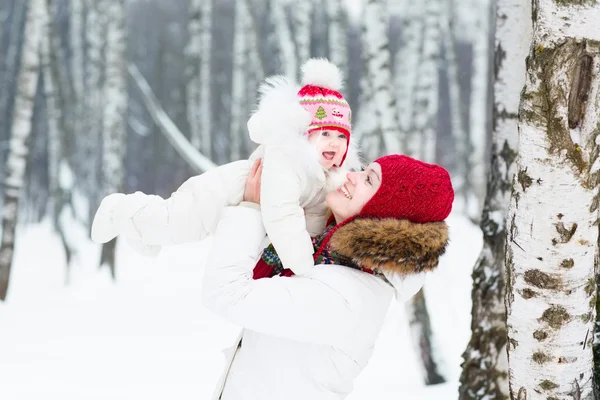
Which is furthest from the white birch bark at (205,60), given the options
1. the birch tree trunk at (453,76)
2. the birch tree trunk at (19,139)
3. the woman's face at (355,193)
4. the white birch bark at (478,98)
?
the woman's face at (355,193)

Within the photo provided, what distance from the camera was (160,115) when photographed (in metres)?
15.4

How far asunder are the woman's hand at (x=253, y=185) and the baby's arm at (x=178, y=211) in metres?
0.08

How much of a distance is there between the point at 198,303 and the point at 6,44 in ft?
32.6

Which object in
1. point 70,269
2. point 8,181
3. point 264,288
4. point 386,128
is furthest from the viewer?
point 70,269

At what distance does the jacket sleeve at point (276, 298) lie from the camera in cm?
147

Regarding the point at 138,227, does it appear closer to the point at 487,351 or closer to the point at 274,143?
the point at 274,143

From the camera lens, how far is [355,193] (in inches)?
64.8

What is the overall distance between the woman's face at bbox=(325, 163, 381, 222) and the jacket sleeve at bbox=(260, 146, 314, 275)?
12 centimetres

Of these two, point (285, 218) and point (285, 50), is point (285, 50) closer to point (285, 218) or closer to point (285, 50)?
point (285, 50)

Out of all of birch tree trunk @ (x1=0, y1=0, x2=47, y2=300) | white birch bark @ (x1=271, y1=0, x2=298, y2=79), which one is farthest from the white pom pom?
white birch bark @ (x1=271, y1=0, x2=298, y2=79)

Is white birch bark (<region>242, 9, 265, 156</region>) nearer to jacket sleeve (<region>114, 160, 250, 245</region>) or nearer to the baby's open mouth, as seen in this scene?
the baby's open mouth

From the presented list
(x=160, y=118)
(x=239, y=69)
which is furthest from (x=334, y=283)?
(x=160, y=118)

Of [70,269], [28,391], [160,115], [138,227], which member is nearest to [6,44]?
[160,115]

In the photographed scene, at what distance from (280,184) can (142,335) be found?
170 inches
